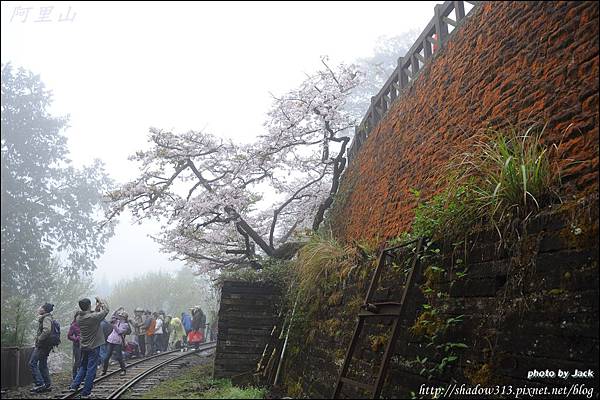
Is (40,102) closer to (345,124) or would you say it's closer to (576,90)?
(345,124)

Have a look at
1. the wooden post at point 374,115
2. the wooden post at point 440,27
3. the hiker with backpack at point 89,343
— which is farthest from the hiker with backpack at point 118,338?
the wooden post at point 440,27

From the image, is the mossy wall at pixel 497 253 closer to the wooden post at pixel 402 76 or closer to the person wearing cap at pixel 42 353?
the wooden post at pixel 402 76

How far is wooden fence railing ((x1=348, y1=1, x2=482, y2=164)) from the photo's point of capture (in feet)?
24.6

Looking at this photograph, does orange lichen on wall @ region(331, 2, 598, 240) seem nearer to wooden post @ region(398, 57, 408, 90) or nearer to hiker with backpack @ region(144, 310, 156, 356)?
wooden post @ region(398, 57, 408, 90)

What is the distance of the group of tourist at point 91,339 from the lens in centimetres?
797

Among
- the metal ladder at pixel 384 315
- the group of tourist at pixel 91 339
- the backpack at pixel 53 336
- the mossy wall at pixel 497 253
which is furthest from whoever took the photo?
the backpack at pixel 53 336

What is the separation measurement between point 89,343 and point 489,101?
25.1ft

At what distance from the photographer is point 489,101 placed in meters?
5.56

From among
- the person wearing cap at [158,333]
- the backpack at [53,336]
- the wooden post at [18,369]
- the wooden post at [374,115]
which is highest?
the wooden post at [374,115]

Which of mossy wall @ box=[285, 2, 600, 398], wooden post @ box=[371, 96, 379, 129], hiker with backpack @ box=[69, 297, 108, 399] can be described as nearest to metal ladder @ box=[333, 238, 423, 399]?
mossy wall @ box=[285, 2, 600, 398]

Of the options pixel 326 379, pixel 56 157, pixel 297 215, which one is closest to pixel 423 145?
pixel 326 379

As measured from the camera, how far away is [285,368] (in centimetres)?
843

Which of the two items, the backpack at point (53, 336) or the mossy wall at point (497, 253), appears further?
the backpack at point (53, 336)

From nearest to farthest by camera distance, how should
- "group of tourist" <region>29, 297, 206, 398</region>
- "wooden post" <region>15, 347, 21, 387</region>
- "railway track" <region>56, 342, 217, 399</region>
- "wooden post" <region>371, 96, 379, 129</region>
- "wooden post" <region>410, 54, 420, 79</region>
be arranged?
"group of tourist" <region>29, 297, 206, 398</region> → "railway track" <region>56, 342, 217, 399</region> → "wooden post" <region>410, 54, 420, 79</region> → "wooden post" <region>15, 347, 21, 387</region> → "wooden post" <region>371, 96, 379, 129</region>
